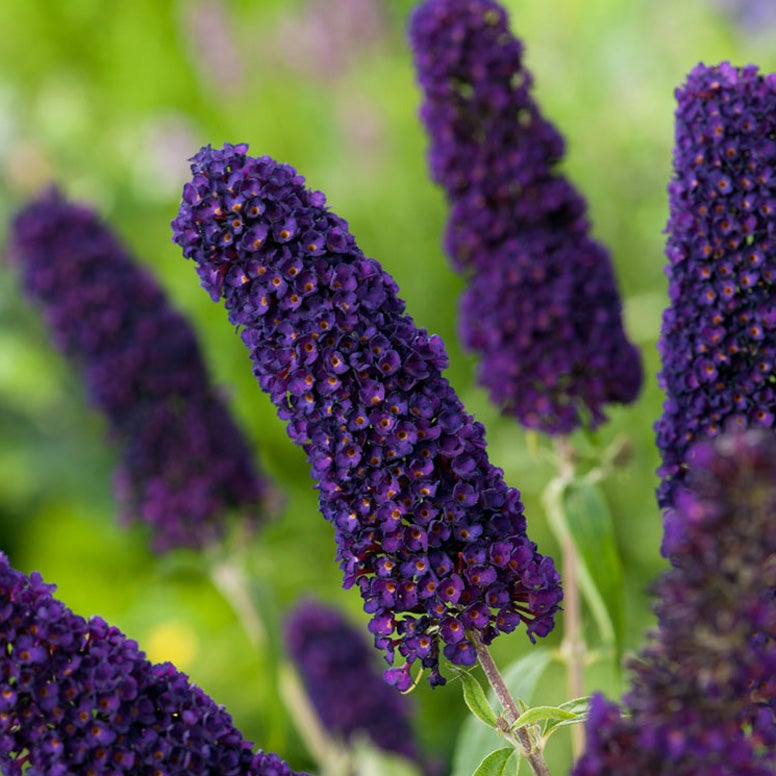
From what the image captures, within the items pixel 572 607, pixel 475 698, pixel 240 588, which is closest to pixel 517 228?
pixel 572 607

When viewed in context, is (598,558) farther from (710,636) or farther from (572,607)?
(710,636)

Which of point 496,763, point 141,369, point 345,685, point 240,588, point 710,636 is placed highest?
point 141,369

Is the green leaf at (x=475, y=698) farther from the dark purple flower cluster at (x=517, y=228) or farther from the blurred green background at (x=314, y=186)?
the blurred green background at (x=314, y=186)

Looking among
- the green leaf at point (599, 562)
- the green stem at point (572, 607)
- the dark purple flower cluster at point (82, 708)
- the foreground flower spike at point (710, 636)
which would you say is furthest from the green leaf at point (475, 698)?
the green stem at point (572, 607)

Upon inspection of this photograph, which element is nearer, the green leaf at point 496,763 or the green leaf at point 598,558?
the green leaf at point 496,763

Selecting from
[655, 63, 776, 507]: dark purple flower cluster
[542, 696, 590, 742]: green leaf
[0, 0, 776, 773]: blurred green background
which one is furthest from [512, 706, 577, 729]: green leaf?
[0, 0, 776, 773]: blurred green background
